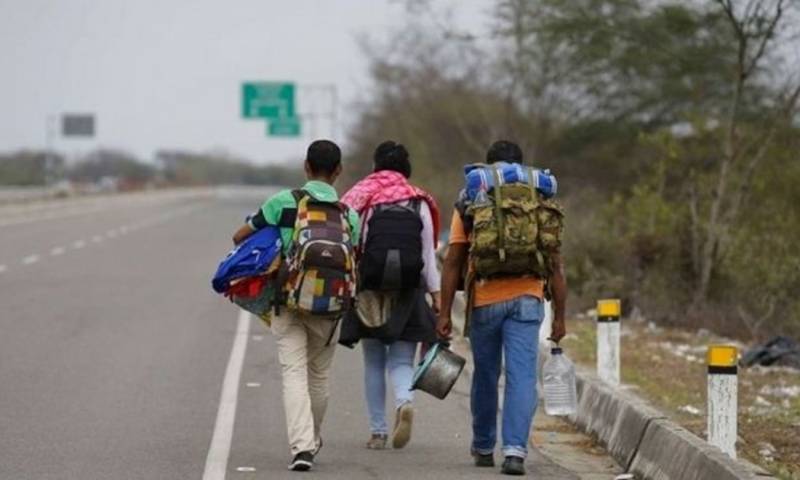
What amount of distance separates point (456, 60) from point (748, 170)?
22.8 meters

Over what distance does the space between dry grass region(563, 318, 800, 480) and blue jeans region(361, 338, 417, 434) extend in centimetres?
203

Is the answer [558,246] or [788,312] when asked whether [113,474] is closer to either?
[558,246]

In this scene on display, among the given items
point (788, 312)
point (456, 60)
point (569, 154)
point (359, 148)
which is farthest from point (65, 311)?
point (359, 148)

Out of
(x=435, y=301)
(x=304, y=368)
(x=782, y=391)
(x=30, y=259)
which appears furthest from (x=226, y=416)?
(x=30, y=259)

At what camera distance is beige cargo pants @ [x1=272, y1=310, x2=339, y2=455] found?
10.3 meters

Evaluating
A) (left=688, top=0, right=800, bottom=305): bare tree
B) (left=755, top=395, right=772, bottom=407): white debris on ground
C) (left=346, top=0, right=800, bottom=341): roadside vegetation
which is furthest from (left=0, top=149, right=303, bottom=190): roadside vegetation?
(left=755, top=395, right=772, bottom=407): white debris on ground

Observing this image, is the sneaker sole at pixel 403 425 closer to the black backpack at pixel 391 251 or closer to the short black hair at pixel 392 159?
the black backpack at pixel 391 251

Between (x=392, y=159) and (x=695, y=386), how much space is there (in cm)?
584

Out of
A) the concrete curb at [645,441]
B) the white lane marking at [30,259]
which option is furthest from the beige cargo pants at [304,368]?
the white lane marking at [30,259]

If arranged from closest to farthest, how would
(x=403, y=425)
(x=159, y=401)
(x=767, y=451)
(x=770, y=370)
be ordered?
(x=403, y=425) → (x=767, y=451) → (x=159, y=401) → (x=770, y=370)

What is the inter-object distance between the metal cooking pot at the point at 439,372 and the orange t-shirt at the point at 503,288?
46 centimetres

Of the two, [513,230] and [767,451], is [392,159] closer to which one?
[513,230]

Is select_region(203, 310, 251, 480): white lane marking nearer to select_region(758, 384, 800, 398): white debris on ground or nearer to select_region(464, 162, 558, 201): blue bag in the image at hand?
select_region(464, 162, 558, 201): blue bag

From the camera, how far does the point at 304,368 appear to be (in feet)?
34.3
